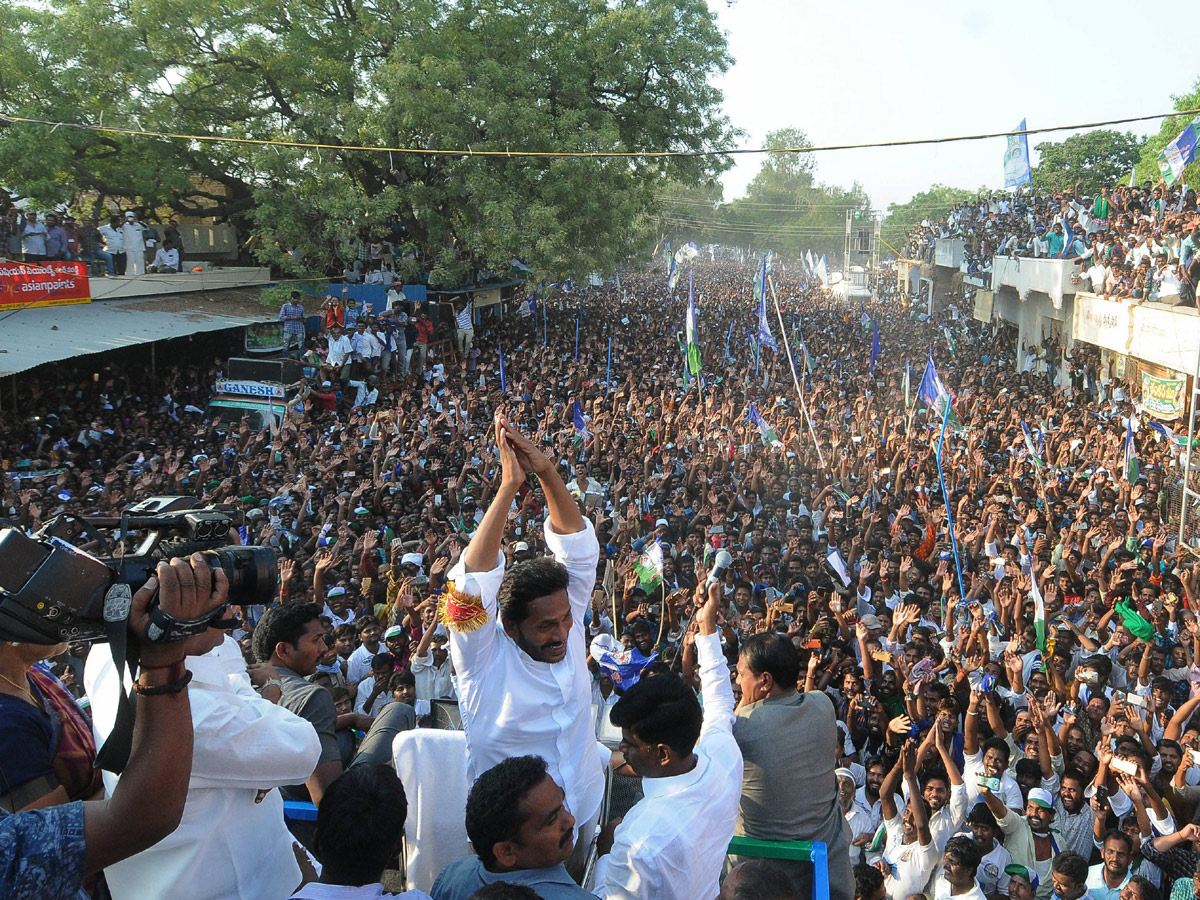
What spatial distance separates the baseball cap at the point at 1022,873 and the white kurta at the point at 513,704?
2045mm

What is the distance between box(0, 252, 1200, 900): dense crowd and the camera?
2248 millimetres

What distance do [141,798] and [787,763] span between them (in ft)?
5.26

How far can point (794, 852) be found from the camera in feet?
7.93

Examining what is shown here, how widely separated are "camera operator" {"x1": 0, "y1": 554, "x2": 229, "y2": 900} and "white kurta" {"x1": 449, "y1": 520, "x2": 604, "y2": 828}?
875 millimetres

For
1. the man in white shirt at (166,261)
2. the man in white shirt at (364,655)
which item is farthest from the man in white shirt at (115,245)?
the man in white shirt at (364,655)

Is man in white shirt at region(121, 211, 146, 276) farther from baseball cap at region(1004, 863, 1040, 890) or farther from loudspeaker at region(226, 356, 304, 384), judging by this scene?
baseball cap at region(1004, 863, 1040, 890)

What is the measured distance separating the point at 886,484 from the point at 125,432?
320 inches

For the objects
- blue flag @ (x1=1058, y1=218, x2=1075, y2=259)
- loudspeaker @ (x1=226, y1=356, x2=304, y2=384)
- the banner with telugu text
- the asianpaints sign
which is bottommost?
the banner with telugu text

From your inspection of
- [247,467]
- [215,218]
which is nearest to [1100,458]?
[247,467]

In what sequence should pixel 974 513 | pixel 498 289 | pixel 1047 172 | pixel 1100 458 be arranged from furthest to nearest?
pixel 1047 172
pixel 498 289
pixel 1100 458
pixel 974 513

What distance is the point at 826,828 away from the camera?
2555 mm

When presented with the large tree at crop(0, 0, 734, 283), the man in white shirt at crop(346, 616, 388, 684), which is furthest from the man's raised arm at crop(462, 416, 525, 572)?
the large tree at crop(0, 0, 734, 283)

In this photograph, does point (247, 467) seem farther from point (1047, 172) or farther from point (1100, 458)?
point (1047, 172)

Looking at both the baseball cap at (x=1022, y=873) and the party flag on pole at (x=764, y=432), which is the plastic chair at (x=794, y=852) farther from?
the party flag on pole at (x=764, y=432)
